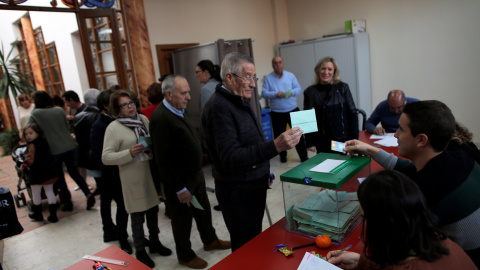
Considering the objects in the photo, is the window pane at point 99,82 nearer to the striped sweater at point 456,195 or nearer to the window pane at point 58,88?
the window pane at point 58,88

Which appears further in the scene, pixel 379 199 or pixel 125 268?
pixel 125 268

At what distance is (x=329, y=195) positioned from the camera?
1.61m

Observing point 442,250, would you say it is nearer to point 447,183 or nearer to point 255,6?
point 447,183

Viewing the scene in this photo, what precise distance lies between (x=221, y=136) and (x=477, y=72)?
17.1ft

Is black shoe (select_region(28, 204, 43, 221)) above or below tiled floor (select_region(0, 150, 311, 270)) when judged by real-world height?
above

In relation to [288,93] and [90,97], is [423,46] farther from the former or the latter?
[90,97]

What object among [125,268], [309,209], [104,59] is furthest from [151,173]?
[104,59]

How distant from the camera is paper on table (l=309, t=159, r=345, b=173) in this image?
1.51m

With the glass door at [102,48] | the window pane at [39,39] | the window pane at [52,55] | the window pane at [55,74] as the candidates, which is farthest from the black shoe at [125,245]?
the window pane at [39,39]

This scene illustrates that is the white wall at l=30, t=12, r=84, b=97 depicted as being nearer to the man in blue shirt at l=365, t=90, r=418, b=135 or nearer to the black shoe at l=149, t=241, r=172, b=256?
the black shoe at l=149, t=241, r=172, b=256

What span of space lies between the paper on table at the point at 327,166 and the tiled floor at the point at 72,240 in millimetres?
1476

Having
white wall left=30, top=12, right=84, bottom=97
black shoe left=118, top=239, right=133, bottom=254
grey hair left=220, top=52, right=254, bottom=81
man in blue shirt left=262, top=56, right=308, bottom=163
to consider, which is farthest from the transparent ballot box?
white wall left=30, top=12, right=84, bottom=97

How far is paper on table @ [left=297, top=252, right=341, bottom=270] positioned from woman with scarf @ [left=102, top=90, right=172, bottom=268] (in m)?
1.58

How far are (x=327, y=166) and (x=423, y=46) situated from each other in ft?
16.3
